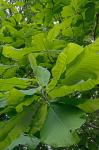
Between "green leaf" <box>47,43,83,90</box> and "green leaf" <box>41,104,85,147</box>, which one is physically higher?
"green leaf" <box>47,43,83,90</box>

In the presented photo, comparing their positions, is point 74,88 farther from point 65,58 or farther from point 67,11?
point 67,11

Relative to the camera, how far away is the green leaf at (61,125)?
743 millimetres

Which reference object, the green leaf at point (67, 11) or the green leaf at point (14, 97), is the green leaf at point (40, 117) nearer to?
the green leaf at point (14, 97)

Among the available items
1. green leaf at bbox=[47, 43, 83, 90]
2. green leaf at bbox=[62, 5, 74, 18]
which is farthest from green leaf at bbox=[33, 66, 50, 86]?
green leaf at bbox=[62, 5, 74, 18]

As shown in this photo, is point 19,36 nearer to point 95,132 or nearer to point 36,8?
point 36,8

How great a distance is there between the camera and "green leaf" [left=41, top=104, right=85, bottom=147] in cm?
74

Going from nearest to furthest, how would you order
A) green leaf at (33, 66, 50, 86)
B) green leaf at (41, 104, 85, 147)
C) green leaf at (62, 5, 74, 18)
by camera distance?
green leaf at (41, 104, 85, 147)
green leaf at (33, 66, 50, 86)
green leaf at (62, 5, 74, 18)

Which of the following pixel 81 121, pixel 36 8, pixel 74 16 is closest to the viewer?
pixel 81 121

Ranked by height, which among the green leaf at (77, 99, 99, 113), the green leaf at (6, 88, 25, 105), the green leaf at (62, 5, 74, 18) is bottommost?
the green leaf at (77, 99, 99, 113)

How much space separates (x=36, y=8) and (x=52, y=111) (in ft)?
5.42

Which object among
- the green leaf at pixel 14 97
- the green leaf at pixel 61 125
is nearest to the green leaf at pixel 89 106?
the green leaf at pixel 61 125

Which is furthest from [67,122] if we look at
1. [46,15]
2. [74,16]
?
[46,15]

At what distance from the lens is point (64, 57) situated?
80 cm

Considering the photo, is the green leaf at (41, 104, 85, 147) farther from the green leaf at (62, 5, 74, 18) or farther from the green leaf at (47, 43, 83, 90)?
the green leaf at (62, 5, 74, 18)
